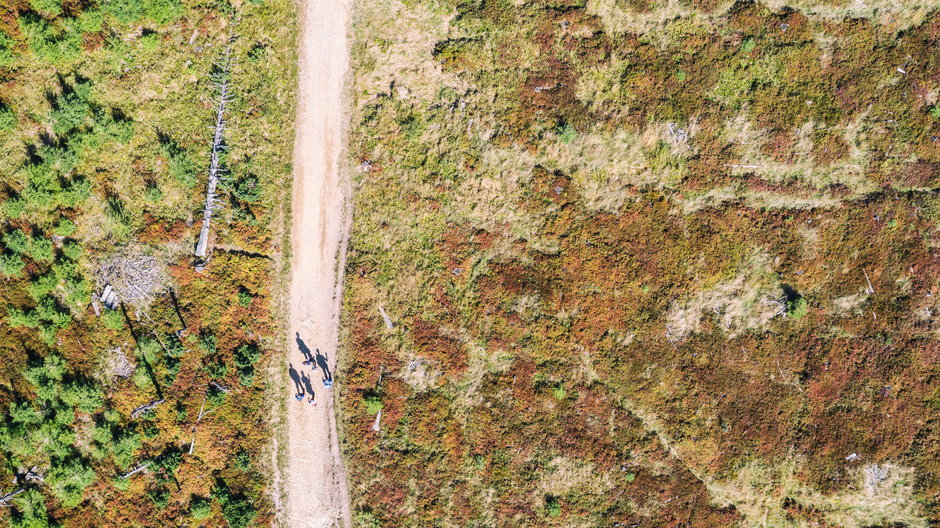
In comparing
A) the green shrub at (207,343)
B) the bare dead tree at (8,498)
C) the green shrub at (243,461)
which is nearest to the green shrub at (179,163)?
the green shrub at (207,343)

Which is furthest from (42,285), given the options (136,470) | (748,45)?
(748,45)

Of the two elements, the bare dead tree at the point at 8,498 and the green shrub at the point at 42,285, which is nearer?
the green shrub at the point at 42,285

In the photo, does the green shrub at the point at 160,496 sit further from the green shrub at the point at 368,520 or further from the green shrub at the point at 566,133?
the green shrub at the point at 566,133

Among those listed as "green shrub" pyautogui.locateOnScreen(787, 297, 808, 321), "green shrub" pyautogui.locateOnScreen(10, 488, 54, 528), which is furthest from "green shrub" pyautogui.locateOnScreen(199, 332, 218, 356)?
"green shrub" pyautogui.locateOnScreen(787, 297, 808, 321)

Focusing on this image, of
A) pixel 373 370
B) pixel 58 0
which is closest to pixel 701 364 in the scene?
pixel 373 370

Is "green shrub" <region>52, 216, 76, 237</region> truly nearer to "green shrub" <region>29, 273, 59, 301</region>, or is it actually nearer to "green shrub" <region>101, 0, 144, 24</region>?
"green shrub" <region>29, 273, 59, 301</region>

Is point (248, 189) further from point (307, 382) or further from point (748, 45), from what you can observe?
point (748, 45)
